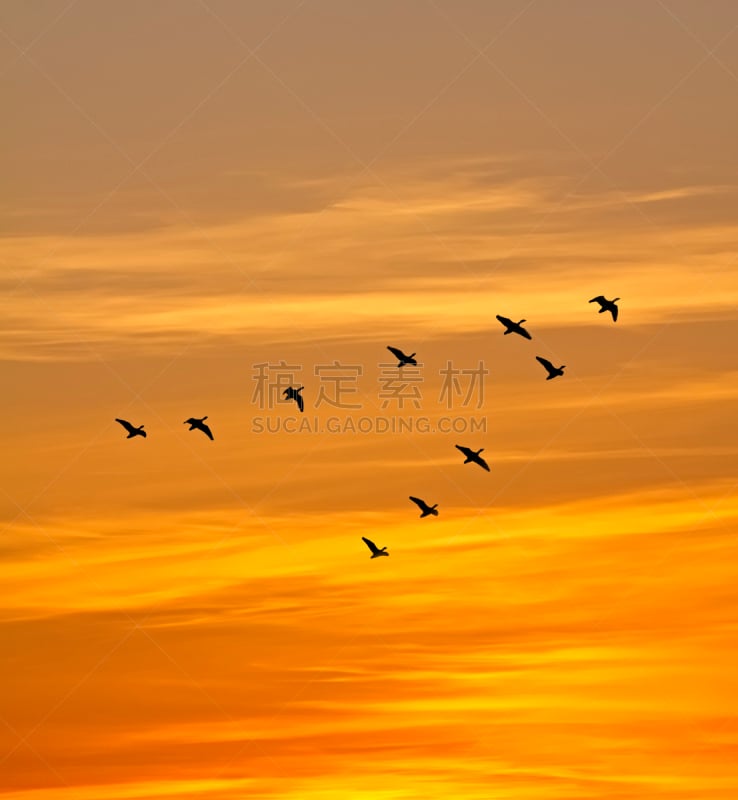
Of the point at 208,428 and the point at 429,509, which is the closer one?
the point at 429,509

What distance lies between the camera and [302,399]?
99.9 meters

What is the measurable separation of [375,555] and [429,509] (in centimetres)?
460

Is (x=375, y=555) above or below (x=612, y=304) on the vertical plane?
below

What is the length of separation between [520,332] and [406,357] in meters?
6.49

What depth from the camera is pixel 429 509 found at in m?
102

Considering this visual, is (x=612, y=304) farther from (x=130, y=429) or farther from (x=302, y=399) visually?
(x=130, y=429)

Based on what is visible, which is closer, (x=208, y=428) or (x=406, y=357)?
(x=406, y=357)

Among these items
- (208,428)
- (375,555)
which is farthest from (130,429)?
(375,555)

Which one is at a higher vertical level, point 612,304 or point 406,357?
point 612,304

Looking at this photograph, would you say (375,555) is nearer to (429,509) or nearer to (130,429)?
(429,509)

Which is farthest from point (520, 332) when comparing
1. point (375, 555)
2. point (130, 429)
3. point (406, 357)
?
point (130, 429)

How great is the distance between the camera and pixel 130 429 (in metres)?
106

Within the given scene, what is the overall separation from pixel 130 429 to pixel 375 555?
1533cm

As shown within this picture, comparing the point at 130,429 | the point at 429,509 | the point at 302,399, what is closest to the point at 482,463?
the point at 429,509
